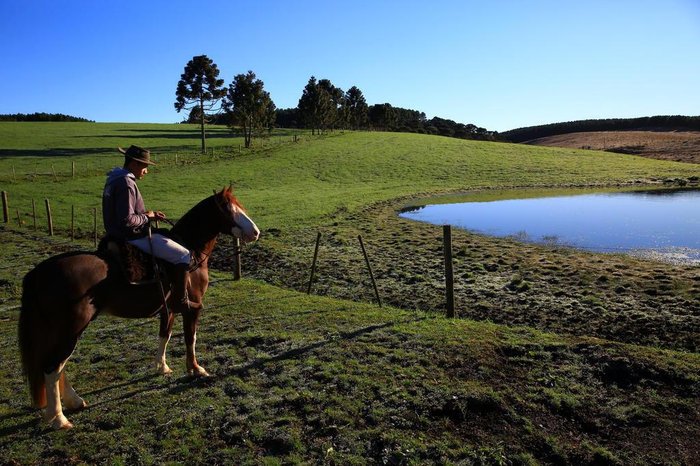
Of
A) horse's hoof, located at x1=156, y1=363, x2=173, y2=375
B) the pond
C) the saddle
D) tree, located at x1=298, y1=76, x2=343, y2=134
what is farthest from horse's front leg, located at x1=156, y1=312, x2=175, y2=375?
tree, located at x1=298, y1=76, x2=343, y2=134

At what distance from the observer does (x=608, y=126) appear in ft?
323

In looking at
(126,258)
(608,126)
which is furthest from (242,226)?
(608,126)

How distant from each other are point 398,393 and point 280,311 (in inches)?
177

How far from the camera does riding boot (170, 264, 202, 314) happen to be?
6238mm

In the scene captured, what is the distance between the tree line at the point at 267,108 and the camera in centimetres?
5397

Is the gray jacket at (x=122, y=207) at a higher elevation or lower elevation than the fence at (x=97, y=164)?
lower

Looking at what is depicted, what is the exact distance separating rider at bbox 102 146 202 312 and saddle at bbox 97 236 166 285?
74 mm

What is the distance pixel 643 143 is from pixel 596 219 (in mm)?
59130

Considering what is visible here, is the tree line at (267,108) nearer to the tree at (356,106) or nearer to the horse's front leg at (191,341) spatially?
the tree at (356,106)

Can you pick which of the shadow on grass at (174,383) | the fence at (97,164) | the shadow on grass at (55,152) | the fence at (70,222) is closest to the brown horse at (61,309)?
the shadow on grass at (174,383)

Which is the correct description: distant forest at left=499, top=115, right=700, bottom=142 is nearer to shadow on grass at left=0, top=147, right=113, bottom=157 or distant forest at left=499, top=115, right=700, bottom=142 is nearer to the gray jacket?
shadow on grass at left=0, top=147, right=113, bottom=157

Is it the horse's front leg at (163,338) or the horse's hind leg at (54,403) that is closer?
the horse's hind leg at (54,403)

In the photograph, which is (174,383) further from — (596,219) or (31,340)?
(596,219)

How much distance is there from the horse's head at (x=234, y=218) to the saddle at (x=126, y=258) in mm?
1087
